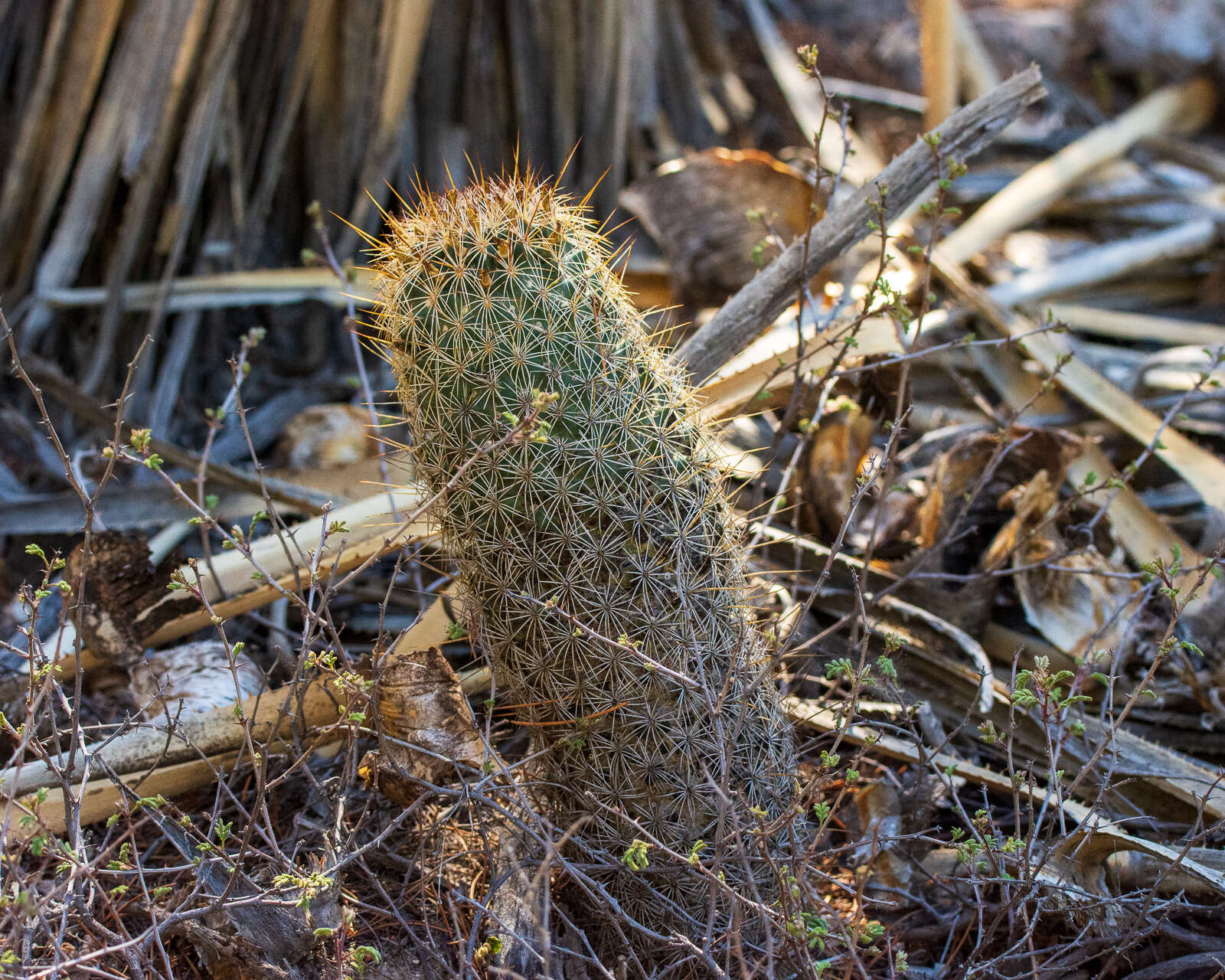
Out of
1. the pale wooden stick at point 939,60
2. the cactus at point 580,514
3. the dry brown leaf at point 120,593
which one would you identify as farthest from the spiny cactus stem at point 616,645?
the pale wooden stick at point 939,60

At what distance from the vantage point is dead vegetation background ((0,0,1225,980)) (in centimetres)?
169

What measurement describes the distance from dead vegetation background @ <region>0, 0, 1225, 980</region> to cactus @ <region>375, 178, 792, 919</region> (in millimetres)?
134

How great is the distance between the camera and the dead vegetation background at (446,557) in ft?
A: 5.53

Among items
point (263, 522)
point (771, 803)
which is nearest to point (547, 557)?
point (771, 803)

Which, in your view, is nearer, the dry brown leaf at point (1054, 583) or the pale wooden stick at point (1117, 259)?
the dry brown leaf at point (1054, 583)

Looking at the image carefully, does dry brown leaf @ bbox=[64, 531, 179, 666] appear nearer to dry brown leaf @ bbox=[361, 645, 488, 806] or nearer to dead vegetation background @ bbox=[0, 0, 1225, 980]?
dead vegetation background @ bbox=[0, 0, 1225, 980]

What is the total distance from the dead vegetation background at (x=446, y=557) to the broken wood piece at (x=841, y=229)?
18mm

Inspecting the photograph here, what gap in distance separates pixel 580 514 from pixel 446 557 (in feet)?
1.47

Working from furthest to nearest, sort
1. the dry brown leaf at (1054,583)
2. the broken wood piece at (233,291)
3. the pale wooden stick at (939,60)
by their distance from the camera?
the pale wooden stick at (939,60) → the broken wood piece at (233,291) → the dry brown leaf at (1054,583)

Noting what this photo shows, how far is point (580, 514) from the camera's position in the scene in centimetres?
164

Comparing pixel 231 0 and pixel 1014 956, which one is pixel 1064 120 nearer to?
pixel 231 0

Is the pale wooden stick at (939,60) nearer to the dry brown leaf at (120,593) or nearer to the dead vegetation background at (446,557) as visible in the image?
the dead vegetation background at (446,557)

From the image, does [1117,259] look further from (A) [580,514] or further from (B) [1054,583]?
(A) [580,514]

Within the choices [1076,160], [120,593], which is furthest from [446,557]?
[1076,160]
